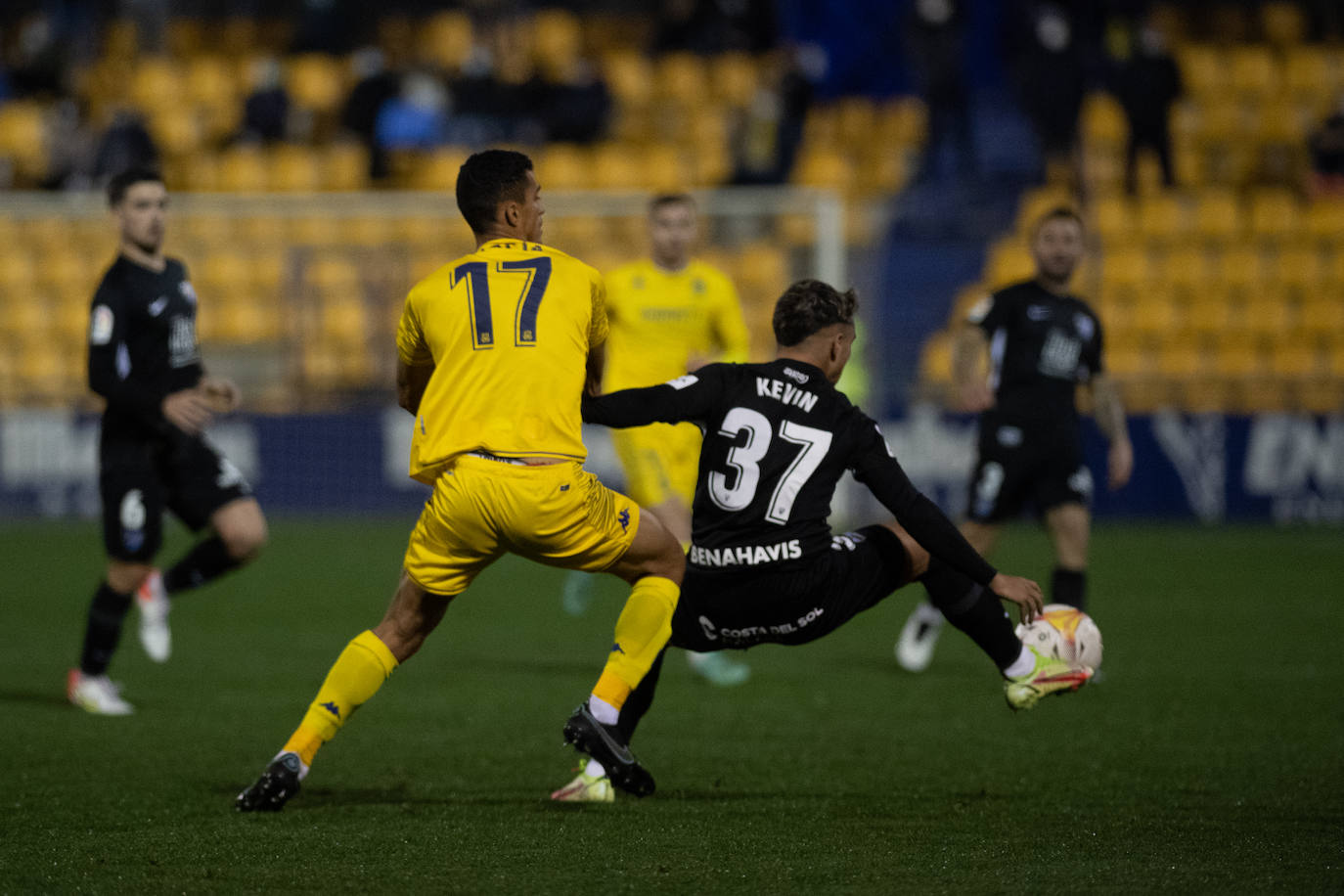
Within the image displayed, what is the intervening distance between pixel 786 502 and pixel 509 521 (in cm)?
93

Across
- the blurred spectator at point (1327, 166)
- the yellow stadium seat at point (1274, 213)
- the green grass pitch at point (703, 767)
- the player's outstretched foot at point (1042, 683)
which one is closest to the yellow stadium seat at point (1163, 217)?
the yellow stadium seat at point (1274, 213)

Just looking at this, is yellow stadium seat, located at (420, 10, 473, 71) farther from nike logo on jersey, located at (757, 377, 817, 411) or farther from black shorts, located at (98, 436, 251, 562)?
nike logo on jersey, located at (757, 377, 817, 411)

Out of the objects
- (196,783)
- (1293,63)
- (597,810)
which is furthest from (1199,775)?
(1293,63)

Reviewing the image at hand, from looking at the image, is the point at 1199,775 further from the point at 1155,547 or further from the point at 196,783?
the point at 1155,547

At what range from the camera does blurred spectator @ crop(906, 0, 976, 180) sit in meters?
18.6

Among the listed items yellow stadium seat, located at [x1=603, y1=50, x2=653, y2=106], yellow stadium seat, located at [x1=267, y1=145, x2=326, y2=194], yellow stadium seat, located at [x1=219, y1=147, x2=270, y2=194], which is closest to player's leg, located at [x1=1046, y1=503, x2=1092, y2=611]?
yellow stadium seat, located at [x1=267, y1=145, x2=326, y2=194]

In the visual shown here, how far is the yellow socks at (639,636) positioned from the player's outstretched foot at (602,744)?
146 millimetres

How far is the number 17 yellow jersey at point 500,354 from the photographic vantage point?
510 cm

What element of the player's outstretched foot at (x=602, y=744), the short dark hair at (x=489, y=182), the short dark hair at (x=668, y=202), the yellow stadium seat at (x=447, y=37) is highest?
the yellow stadium seat at (x=447, y=37)

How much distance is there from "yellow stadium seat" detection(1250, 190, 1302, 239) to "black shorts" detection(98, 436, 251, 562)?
13623 mm

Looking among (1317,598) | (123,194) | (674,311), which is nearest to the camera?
(123,194)

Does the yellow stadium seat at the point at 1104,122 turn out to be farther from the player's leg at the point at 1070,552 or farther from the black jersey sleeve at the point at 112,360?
the black jersey sleeve at the point at 112,360

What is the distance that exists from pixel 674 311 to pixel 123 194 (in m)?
2.93

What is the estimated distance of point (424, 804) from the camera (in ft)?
17.8
